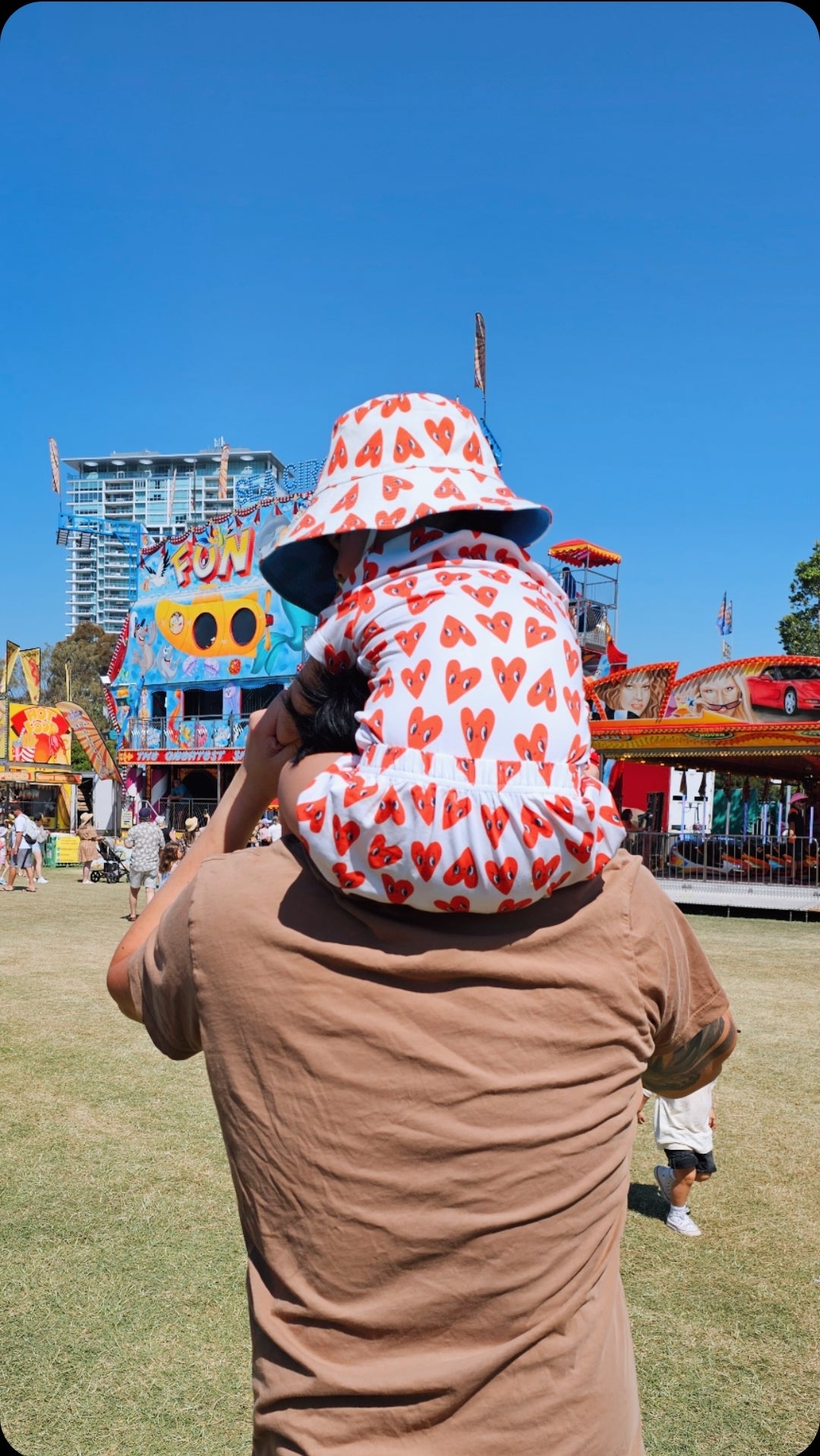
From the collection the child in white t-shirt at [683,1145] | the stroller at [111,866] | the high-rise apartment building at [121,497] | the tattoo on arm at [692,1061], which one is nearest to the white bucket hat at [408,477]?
the tattoo on arm at [692,1061]

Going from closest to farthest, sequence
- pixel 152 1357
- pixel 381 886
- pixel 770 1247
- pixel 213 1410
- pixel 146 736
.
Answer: pixel 381 886 → pixel 213 1410 → pixel 152 1357 → pixel 770 1247 → pixel 146 736

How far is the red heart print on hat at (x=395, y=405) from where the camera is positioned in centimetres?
131

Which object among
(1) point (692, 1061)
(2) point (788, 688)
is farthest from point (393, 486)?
(2) point (788, 688)

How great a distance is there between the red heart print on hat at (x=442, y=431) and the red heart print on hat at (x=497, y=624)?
0.90ft

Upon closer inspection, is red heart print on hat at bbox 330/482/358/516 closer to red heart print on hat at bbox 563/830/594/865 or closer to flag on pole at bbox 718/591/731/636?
red heart print on hat at bbox 563/830/594/865

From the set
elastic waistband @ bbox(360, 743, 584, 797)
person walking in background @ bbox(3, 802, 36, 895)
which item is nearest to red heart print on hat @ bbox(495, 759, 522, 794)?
elastic waistband @ bbox(360, 743, 584, 797)

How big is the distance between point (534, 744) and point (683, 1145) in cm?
422

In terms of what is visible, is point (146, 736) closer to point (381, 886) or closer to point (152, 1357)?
point (152, 1357)

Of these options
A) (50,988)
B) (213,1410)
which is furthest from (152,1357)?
(50,988)

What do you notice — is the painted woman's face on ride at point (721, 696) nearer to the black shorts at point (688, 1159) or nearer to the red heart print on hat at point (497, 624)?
the black shorts at point (688, 1159)

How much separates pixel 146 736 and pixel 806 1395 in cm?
3130

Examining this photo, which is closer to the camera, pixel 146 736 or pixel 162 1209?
pixel 162 1209

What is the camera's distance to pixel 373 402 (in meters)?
1.34

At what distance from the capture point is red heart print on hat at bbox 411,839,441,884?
1.05 metres
